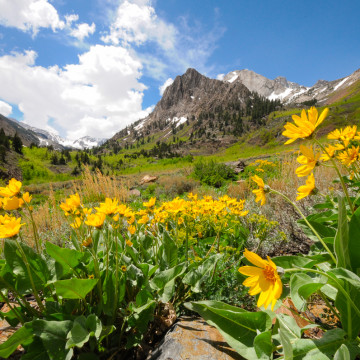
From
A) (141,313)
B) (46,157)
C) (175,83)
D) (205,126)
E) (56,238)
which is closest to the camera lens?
(141,313)

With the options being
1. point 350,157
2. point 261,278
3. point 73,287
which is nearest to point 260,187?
point 261,278

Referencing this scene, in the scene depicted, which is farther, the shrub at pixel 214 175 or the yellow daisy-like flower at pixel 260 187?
the shrub at pixel 214 175

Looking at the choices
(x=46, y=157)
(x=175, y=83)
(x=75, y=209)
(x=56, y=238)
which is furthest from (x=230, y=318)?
(x=175, y=83)

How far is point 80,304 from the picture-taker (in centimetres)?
131

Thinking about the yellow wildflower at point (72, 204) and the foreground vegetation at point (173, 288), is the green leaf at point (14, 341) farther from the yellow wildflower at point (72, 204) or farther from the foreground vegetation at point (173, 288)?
the yellow wildflower at point (72, 204)

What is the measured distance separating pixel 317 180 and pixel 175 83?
136965mm

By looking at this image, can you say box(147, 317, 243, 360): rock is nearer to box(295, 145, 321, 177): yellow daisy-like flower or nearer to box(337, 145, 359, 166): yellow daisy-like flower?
box(295, 145, 321, 177): yellow daisy-like flower

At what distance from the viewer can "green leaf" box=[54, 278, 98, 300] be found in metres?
1.01

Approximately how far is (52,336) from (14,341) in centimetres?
17

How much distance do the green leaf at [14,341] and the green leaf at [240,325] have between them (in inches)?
33.7

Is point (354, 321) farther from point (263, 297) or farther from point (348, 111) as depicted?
point (348, 111)

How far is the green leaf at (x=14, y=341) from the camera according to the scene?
949mm

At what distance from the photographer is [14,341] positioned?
980mm

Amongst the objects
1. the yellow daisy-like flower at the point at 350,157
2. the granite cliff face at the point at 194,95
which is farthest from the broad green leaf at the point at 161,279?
the granite cliff face at the point at 194,95
